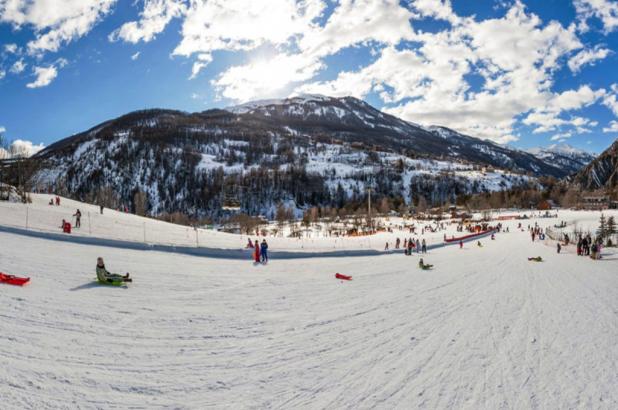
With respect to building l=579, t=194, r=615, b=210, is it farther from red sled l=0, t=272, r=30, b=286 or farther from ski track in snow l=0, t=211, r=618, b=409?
red sled l=0, t=272, r=30, b=286

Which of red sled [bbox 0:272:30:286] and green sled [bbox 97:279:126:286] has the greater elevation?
red sled [bbox 0:272:30:286]

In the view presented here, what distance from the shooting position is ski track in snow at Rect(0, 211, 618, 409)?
610cm

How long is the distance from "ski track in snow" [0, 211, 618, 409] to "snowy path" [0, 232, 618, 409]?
0.03 metres

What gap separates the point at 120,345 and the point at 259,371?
310cm

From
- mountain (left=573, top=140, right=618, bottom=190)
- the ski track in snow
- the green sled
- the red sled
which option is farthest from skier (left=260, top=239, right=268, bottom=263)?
mountain (left=573, top=140, right=618, bottom=190)

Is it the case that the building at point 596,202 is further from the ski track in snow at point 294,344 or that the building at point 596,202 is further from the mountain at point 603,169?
the ski track in snow at point 294,344

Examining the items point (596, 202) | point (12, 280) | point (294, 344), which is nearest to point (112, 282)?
point (12, 280)

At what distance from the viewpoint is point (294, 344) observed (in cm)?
829

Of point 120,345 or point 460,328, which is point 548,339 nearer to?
Answer: point 460,328

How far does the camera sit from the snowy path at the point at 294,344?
20.0 feet

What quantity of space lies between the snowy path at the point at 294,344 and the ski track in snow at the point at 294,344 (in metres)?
0.03

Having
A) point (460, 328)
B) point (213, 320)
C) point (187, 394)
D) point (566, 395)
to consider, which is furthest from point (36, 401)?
point (460, 328)

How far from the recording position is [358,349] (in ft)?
26.8

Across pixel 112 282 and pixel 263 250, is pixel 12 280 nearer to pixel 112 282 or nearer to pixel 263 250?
pixel 112 282
